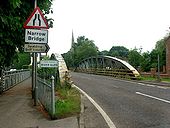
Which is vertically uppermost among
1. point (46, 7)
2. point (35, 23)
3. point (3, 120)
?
point (46, 7)

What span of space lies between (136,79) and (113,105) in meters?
22.5

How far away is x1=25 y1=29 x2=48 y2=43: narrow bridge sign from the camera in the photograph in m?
11.3

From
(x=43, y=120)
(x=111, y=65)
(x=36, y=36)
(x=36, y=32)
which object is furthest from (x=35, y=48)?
(x=111, y=65)

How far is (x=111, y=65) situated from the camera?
45.8 m

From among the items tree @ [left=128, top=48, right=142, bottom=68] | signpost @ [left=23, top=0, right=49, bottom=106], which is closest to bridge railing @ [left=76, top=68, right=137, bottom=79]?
tree @ [left=128, top=48, right=142, bottom=68]

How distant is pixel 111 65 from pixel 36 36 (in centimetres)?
3483

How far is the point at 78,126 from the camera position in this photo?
28.2ft

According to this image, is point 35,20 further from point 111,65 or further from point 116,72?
point 111,65

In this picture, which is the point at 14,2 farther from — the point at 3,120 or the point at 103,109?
the point at 103,109

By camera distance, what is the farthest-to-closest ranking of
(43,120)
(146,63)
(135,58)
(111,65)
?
(135,58), (146,63), (111,65), (43,120)

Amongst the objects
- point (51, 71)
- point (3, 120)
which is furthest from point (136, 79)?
point (3, 120)

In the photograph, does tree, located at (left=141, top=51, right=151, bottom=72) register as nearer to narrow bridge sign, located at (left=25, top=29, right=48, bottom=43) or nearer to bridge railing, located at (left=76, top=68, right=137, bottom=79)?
bridge railing, located at (left=76, top=68, right=137, bottom=79)

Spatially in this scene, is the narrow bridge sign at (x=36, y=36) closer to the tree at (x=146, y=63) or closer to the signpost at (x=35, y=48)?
the signpost at (x=35, y=48)

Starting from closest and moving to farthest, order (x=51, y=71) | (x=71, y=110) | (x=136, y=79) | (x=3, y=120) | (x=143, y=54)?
(x=3, y=120) → (x=71, y=110) → (x=51, y=71) → (x=136, y=79) → (x=143, y=54)
